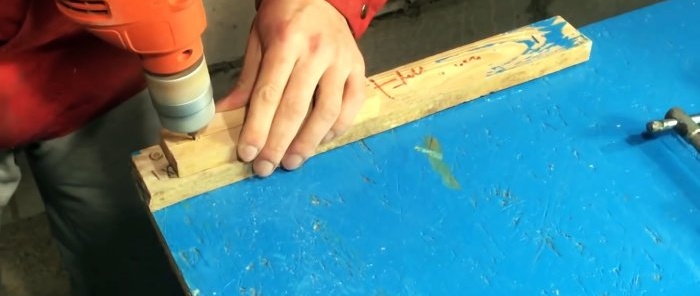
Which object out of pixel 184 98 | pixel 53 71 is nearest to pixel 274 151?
pixel 184 98

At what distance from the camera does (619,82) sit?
85 centimetres

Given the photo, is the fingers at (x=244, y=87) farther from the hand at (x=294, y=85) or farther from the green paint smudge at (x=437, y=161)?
the green paint smudge at (x=437, y=161)

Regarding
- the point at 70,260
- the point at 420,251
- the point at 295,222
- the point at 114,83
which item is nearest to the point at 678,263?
the point at 420,251

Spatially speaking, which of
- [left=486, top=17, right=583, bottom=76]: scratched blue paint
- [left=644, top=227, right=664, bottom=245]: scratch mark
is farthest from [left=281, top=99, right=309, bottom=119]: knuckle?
[left=644, top=227, right=664, bottom=245]: scratch mark

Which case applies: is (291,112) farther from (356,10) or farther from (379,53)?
(379,53)

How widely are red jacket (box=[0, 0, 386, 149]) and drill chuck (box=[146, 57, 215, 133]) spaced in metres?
0.16

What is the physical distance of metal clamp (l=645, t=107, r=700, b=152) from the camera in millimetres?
750

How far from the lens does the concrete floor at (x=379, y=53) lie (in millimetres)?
1377

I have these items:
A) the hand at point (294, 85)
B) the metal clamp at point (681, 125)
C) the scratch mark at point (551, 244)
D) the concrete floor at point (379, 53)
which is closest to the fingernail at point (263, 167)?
the hand at point (294, 85)

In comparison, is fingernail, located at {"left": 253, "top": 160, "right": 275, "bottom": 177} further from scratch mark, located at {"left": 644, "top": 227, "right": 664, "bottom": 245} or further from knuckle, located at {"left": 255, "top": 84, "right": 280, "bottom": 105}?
scratch mark, located at {"left": 644, "top": 227, "right": 664, "bottom": 245}

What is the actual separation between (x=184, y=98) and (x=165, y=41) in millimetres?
62

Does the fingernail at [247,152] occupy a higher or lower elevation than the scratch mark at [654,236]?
higher

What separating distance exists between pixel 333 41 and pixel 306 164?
0.41 ft

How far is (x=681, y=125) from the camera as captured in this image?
2.49 ft
